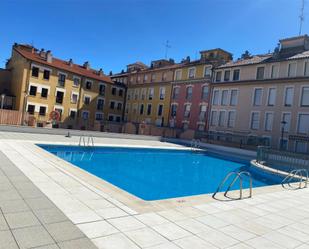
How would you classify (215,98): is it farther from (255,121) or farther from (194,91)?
(255,121)

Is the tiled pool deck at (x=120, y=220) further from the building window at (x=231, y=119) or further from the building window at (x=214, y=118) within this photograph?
the building window at (x=214, y=118)

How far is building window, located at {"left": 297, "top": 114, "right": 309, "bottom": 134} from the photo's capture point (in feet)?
85.5

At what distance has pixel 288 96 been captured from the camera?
2777 cm

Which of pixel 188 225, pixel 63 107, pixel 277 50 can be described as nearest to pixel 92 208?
pixel 188 225

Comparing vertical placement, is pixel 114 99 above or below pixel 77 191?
above

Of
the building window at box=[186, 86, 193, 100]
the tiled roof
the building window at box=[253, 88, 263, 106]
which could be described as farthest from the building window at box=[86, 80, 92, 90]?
the building window at box=[253, 88, 263, 106]

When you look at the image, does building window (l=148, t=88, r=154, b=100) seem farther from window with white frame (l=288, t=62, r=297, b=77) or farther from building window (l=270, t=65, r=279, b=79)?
window with white frame (l=288, t=62, r=297, b=77)

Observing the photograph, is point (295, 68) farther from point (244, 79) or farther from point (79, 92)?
point (79, 92)

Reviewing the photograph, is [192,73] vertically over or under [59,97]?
over

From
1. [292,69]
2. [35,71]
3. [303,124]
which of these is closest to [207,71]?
[292,69]

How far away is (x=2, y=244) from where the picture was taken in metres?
3.69

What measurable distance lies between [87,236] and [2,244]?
1.21m

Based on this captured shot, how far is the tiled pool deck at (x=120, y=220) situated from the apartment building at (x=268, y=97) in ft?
70.8

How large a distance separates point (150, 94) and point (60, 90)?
1465cm
